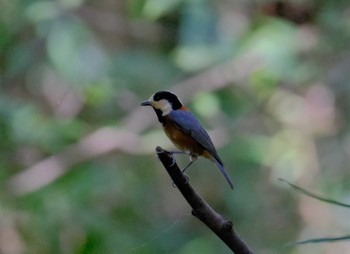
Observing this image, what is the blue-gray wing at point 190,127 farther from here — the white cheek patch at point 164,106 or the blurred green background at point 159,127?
the blurred green background at point 159,127

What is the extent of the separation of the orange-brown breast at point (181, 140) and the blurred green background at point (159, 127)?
2039 mm

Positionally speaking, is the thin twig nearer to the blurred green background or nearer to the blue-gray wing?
the blue-gray wing

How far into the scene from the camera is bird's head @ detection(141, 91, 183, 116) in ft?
4.98

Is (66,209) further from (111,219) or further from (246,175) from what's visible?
(246,175)

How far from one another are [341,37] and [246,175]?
0.80 metres

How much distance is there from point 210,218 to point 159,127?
3.04 metres

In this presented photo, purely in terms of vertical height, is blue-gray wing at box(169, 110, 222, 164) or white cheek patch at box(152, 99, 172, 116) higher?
white cheek patch at box(152, 99, 172, 116)

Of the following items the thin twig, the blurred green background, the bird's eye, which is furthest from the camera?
the blurred green background

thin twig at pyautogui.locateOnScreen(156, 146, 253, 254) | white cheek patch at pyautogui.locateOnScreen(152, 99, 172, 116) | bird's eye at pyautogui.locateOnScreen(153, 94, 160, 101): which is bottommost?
thin twig at pyautogui.locateOnScreen(156, 146, 253, 254)

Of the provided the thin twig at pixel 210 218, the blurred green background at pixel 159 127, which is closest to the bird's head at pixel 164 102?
the thin twig at pixel 210 218

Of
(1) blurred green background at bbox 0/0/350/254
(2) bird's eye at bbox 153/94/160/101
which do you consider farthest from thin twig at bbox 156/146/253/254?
(1) blurred green background at bbox 0/0/350/254

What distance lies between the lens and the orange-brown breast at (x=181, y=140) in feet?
5.09

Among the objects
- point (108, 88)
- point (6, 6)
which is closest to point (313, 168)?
point (108, 88)

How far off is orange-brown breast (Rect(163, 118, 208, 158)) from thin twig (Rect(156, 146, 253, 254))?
371 millimetres
